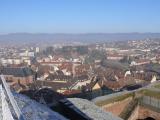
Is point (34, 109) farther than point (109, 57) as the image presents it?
No

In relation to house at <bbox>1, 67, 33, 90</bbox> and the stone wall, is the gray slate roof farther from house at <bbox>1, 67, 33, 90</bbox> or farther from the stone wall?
the stone wall

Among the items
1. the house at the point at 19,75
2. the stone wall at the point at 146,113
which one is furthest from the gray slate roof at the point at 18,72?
the stone wall at the point at 146,113

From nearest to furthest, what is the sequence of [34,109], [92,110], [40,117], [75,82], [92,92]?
[40,117], [34,109], [92,110], [92,92], [75,82]

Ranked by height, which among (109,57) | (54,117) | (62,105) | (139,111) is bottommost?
(109,57)

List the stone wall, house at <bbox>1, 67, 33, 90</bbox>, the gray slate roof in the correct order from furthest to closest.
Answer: the gray slate roof < house at <bbox>1, 67, 33, 90</bbox> < the stone wall

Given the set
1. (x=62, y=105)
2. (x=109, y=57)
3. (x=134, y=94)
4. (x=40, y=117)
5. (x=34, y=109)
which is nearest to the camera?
(x=40, y=117)

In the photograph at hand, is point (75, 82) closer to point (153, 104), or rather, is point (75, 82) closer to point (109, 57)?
point (153, 104)

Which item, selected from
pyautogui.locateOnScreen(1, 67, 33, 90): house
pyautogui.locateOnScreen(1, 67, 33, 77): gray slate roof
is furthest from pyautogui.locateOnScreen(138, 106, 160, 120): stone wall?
pyautogui.locateOnScreen(1, 67, 33, 77): gray slate roof

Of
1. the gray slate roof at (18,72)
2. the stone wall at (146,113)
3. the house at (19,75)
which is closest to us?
the stone wall at (146,113)

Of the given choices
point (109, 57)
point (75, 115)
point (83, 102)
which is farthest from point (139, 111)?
point (109, 57)

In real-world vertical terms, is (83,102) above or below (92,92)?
above

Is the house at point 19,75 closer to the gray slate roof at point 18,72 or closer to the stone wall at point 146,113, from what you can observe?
the gray slate roof at point 18,72
